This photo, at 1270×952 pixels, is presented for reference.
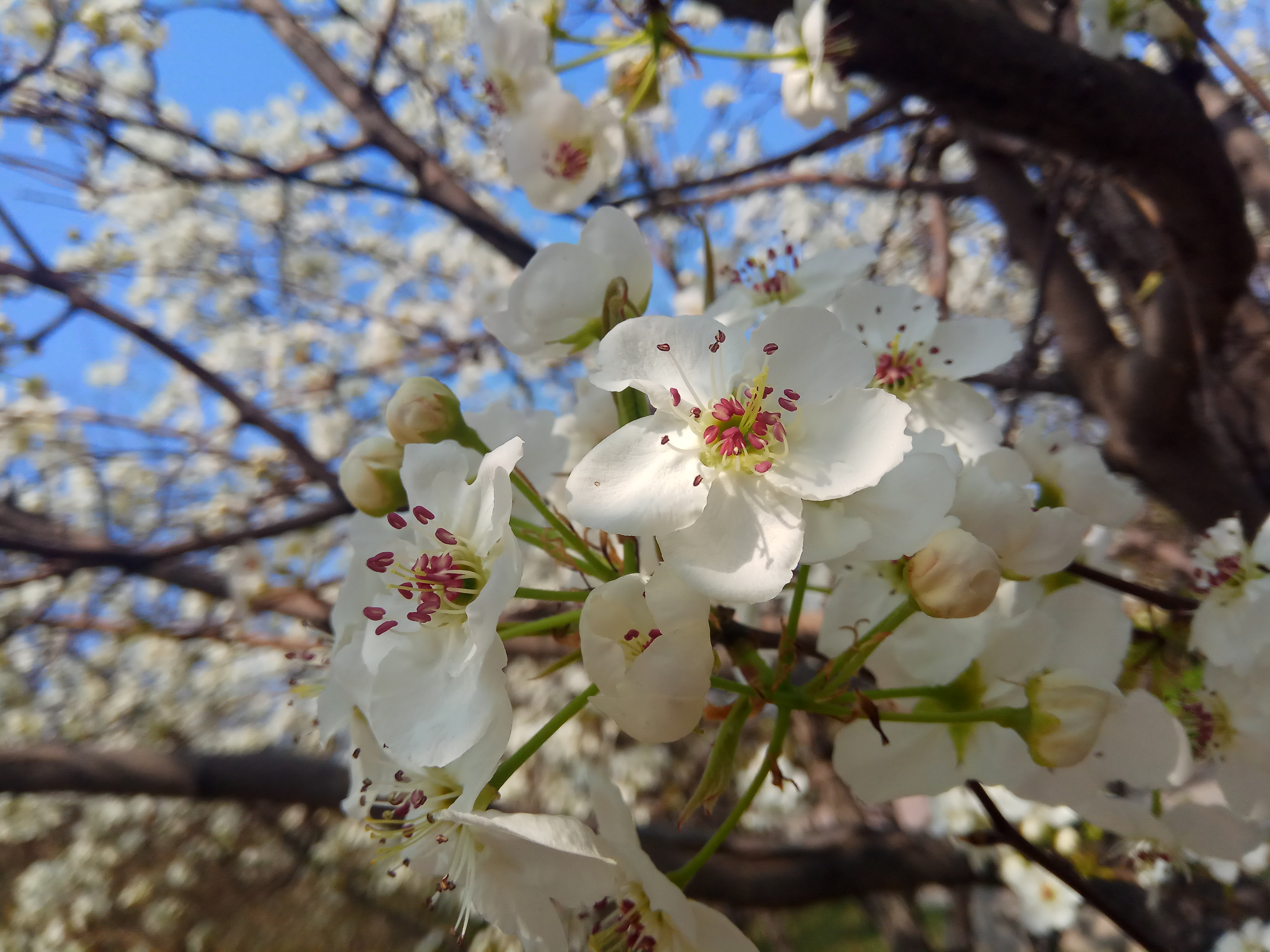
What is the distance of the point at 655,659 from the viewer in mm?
474

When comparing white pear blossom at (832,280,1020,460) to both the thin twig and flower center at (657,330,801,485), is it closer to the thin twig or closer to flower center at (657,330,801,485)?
flower center at (657,330,801,485)

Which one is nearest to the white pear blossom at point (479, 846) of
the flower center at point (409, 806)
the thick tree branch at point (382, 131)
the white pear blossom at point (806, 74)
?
the flower center at point (409, 806)

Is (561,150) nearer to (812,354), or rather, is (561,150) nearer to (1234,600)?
(812,354)

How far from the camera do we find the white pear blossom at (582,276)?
69 centimetres

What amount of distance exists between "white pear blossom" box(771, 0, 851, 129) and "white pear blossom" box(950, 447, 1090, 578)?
745 mm

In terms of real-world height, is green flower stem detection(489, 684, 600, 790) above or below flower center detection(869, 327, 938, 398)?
below

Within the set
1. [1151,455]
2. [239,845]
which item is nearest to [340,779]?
[1151,455]

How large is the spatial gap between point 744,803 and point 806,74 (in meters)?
1.09

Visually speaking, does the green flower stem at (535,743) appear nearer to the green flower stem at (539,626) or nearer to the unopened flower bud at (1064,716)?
the green flower stem at (539,626)

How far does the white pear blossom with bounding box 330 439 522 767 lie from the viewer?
0.52m

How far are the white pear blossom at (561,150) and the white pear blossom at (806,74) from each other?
1.05ft

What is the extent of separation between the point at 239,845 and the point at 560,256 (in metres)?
4.38

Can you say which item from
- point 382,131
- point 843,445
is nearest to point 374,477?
point 843,445

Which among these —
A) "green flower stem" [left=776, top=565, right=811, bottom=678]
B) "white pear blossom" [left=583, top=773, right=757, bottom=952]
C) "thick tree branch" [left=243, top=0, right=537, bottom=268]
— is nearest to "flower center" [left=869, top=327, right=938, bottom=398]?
"green flower stem" [left=776, top=565, right=811, bottom=678]
